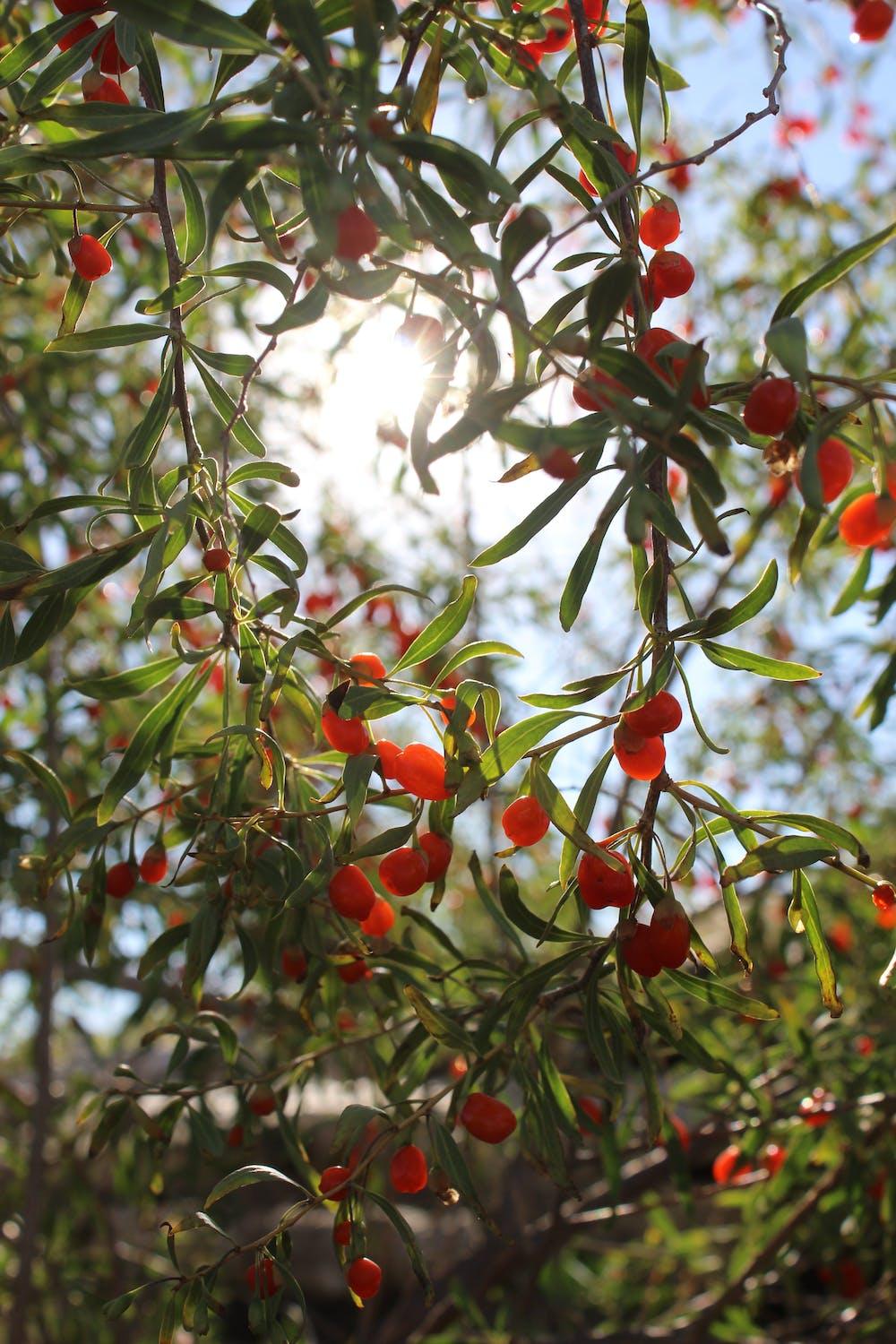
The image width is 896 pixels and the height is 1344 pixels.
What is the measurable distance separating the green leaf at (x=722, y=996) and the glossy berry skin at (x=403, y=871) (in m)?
0.32

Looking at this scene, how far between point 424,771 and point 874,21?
216 cm

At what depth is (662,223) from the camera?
1.28 m

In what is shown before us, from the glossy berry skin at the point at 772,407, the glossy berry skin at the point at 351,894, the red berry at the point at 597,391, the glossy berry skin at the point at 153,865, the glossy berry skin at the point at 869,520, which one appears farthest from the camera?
the glossy berry skin at the point at 153,865

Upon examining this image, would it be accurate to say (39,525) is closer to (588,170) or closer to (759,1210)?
(588,170)

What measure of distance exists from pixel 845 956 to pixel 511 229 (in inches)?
97.3

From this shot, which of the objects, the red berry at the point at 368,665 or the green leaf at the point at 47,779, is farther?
the green leaf at the point at 47,779

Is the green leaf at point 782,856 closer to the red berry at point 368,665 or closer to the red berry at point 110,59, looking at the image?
the red berry at point 368,665

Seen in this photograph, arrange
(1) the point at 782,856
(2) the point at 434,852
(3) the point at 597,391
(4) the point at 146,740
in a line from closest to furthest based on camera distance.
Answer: (3) the point at 597,391 → (1) the point at 782,856 → (2) the point at 434,852 → (4) the point at 146,740

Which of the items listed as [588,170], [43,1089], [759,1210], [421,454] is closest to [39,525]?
[43,1089]

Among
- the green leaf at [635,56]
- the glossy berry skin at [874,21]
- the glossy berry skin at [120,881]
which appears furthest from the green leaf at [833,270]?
the glossy berry skin at [874,21]

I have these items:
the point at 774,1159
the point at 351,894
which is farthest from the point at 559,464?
the point at 774,1159

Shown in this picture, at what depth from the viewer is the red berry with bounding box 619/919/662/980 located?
1178mm

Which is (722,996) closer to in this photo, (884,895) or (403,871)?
(884,895)

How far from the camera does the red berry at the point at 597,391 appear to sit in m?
0.88
